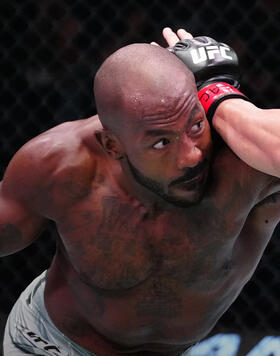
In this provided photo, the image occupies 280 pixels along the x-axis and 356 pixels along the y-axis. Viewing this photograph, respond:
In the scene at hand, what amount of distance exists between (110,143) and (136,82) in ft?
0.41

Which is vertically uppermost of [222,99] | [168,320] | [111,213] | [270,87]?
[222,99]

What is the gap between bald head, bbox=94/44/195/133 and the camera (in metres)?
1.14

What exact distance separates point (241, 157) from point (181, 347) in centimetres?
49

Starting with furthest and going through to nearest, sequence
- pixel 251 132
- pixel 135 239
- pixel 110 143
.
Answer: pixel 135 239 < pixel 110 143 < pixel 251 132

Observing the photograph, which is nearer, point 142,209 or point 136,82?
point 136,82

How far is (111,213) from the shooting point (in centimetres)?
132

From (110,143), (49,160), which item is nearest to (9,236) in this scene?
(49,160)

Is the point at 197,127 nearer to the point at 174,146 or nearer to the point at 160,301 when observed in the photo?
the point at 174,146

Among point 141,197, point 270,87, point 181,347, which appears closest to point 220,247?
point 141,197

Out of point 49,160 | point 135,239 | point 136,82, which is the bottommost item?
point 135,239

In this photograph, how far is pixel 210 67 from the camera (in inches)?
48.8

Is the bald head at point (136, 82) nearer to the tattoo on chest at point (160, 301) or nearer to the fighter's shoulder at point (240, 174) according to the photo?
the fighter's shoulder at point (240, 174)

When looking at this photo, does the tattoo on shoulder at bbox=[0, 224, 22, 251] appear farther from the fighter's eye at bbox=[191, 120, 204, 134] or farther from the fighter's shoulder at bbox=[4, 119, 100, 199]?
the fighter's eye at bbox=[191, 120, 204, 134]

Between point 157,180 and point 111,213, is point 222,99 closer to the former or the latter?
point 157,180
